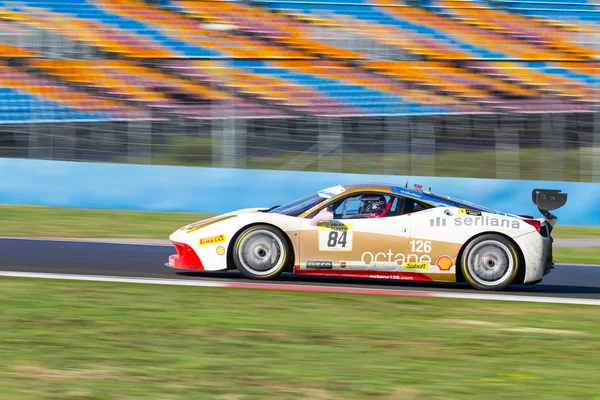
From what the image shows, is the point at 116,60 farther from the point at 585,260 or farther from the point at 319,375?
the point at 319,375

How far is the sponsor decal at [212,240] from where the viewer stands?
8672 mm

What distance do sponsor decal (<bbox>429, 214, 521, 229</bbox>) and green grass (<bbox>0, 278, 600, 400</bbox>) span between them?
37.6 inches

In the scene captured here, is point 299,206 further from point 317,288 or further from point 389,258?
point 389,258

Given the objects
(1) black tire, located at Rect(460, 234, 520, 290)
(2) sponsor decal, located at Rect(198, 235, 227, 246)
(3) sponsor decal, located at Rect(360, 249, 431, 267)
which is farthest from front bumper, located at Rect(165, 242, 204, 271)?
(1) black tire, located at Rect(460, 234, 520, 290)

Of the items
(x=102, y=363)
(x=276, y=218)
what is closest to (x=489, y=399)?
(x=102, y=363)

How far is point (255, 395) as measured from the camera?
4562 mm

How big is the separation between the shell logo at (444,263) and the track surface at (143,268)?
0.24m

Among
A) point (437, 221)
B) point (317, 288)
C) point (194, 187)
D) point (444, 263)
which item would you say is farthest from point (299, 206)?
point (194, 187)

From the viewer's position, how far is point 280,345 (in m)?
5.88

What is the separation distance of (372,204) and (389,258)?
22.6 inches

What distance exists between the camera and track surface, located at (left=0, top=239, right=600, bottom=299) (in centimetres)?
900

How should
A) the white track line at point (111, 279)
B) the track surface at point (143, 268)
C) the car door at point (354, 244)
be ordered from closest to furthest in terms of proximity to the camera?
the white track line at point (111, 279) < the car door at point (354, 244) < the track surface at point (143, 268)

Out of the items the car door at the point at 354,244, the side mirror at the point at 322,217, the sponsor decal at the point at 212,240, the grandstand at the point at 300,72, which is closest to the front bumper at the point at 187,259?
the sponsor decal at the point at 212,240

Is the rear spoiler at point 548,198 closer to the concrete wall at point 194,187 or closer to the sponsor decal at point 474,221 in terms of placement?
the sponsor decal at point 474,221
